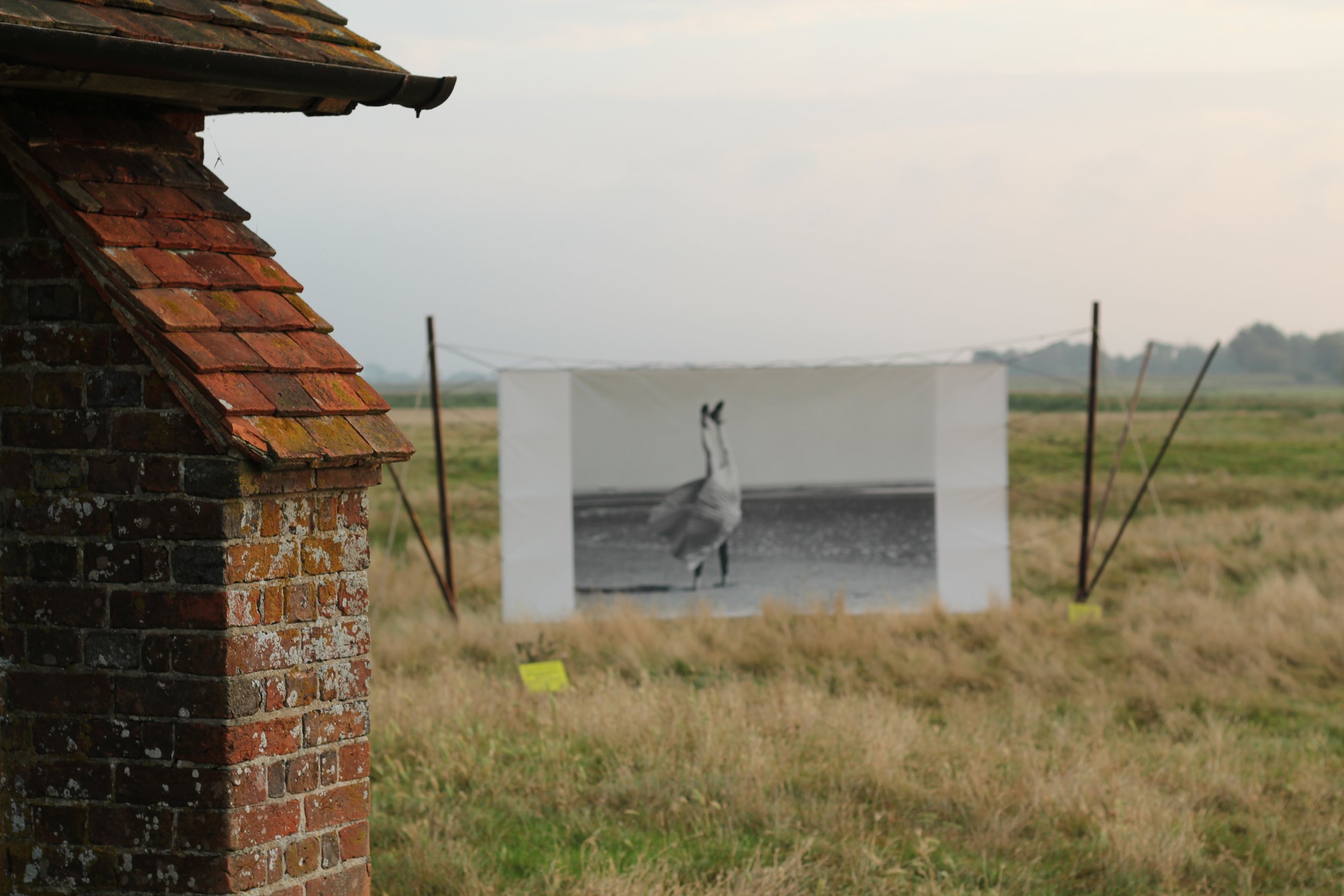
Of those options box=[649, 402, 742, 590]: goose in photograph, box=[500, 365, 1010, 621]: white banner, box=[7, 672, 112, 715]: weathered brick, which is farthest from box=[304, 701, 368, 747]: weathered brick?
box=[649, 402, 742, 590]: goose in photograph

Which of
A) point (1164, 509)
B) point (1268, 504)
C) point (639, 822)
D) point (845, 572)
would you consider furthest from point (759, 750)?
point (1268, 504)

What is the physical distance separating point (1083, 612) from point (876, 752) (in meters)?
6.15

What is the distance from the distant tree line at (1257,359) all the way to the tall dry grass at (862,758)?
84070 mm

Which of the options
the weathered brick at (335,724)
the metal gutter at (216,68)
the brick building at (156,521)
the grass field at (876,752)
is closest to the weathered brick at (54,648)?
the brick building at (156,521)

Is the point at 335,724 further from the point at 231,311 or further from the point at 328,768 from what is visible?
the point at 231,311

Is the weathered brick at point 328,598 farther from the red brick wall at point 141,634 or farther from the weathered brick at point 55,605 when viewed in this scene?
the weathered brick at point 55,605

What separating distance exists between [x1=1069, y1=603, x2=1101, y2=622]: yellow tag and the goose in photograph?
133 inches

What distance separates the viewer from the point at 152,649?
281cm

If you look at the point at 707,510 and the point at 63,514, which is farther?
the point at 707,510

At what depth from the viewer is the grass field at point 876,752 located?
524cm

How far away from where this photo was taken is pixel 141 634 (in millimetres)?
2812

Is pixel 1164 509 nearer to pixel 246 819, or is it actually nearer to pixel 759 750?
Result: pixel 759 750

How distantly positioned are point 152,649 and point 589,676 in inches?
252

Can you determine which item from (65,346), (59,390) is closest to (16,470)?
(59,390)
